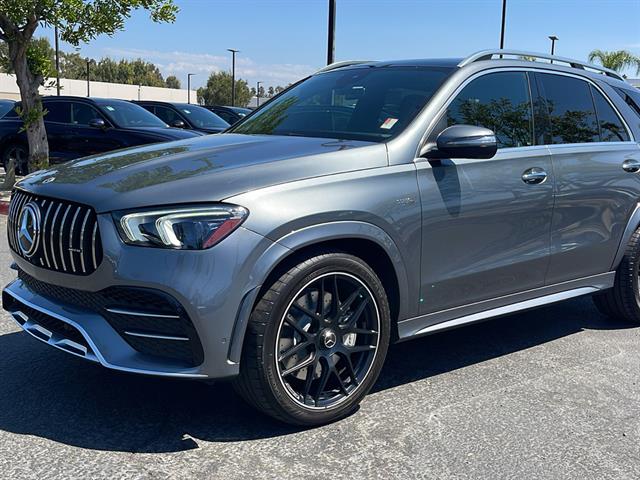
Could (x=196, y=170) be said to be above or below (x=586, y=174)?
above

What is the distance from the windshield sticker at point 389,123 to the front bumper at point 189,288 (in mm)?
1149

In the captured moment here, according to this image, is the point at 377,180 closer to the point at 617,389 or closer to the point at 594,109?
the point at 617,389

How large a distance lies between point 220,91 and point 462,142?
82.9 meters

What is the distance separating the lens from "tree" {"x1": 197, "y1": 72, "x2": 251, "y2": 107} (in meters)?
82.6

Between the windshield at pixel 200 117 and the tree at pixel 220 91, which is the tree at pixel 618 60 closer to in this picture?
the windshield at pixel 200 117

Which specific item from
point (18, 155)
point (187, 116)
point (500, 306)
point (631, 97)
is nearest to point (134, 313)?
point (500, 306)

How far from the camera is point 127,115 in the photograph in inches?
465

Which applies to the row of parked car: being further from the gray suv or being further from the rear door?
the rear door

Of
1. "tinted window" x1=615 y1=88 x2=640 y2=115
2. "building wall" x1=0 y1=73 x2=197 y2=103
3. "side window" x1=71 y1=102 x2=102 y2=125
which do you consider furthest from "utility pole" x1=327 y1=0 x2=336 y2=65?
"building wall" x1=0 y1=73 x2=197 y2=103

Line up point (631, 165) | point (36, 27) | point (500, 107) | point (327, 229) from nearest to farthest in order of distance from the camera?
point (327, 229), point (500, 107), point (631, 165), point (36, 27)

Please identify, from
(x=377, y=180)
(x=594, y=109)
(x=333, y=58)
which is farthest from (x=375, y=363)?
(x=333, y=58)

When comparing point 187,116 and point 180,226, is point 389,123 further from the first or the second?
point 187,116

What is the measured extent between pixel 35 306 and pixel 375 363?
66.3 inches

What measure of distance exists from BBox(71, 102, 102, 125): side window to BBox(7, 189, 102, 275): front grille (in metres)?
8.84
